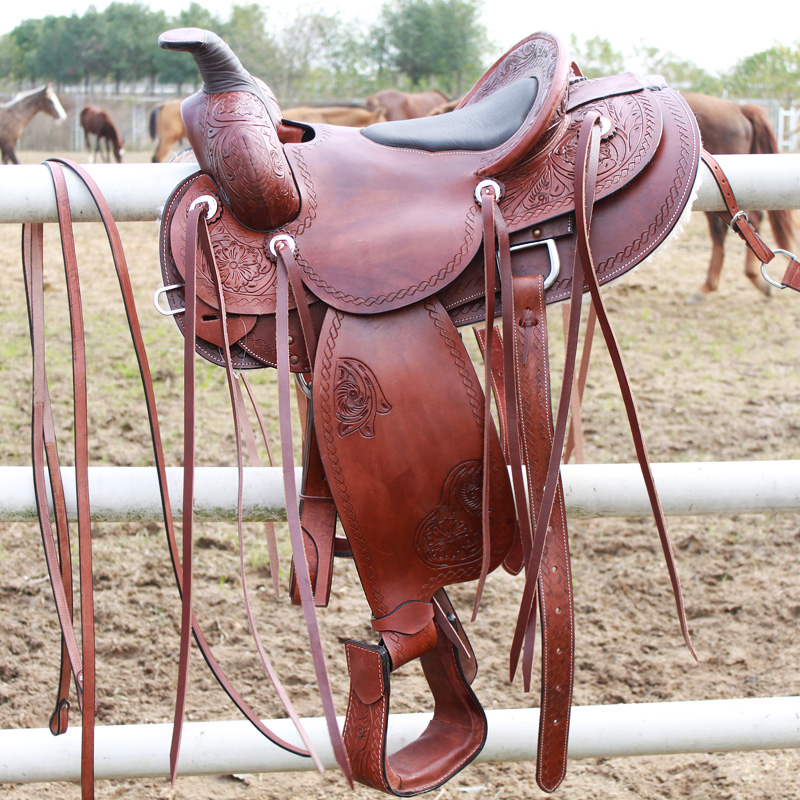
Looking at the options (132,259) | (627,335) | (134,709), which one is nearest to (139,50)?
(132,259)

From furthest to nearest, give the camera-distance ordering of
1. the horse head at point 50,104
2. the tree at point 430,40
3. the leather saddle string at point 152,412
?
the tree at point 430,40 < the horse head at point 50,104 < the leather saddle string at point 152,412

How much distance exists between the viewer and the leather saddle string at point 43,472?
3.15ft

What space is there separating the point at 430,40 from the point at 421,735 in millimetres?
29354

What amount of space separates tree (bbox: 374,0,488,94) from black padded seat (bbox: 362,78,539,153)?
27.7 metres

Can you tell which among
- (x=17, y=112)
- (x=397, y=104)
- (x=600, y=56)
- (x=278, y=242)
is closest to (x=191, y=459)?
(x=278, y=242)

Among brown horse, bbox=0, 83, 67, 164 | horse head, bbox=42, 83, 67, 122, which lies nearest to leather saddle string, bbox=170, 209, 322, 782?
brown horse, bbox=0, 83, 67, 164

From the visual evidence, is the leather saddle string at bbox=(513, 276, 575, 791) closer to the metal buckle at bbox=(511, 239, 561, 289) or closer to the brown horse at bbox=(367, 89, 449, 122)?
the metal buckle at bbox=(511, 239, 561, 289)

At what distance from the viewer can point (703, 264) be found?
→ 614cm

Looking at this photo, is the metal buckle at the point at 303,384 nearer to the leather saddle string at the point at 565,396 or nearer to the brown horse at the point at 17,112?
the leather saddle string at the point at 565,396

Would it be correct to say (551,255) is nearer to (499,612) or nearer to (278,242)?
(278,242)

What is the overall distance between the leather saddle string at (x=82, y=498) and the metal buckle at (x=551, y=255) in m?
0.51

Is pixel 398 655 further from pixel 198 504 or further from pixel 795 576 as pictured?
pixel 795 576

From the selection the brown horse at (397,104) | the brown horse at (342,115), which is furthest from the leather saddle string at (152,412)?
the brown horse at (397,104)

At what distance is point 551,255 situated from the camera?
0.91 metres
